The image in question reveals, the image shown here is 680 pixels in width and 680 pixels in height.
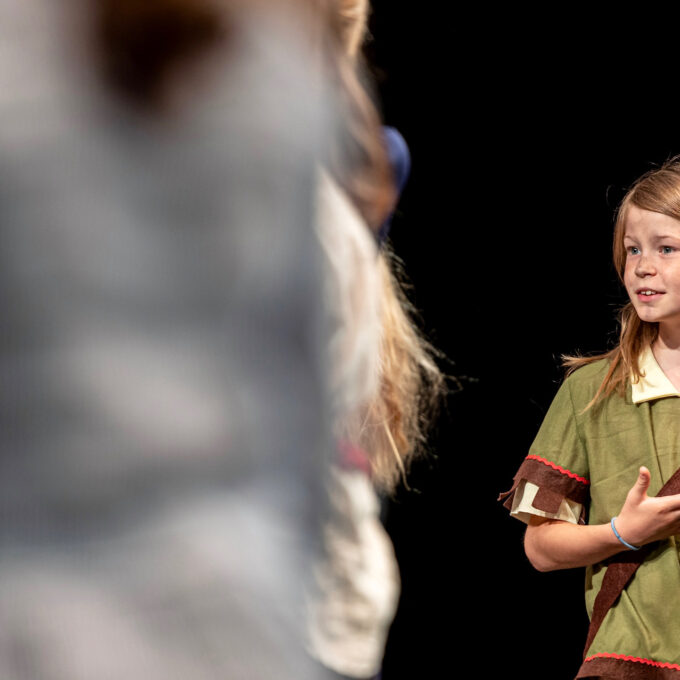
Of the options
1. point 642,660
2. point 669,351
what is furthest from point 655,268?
point 642,660

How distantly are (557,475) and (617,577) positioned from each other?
16 centimetres

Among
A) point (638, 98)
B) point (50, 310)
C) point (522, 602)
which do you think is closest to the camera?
point (50, 310)

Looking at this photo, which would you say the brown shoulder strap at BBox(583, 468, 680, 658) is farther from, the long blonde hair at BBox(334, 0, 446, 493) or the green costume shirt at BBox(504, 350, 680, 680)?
the long blonde hair at BBox(334, 0, 446, 493)

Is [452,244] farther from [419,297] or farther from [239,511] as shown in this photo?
[239,511]

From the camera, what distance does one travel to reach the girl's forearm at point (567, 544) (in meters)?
1.33

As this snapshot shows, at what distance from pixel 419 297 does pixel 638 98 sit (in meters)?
0.70

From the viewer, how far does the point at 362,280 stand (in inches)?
17.7

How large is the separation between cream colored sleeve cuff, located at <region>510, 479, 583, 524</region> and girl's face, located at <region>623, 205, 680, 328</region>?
0.29m

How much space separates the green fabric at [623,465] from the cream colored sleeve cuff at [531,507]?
0.08ft

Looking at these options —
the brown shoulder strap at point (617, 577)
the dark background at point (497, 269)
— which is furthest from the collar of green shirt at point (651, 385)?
the dark background at point (497, 269)

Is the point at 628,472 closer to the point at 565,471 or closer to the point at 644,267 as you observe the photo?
the point at 565,471

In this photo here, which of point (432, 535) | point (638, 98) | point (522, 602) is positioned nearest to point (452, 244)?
point (638, 98)

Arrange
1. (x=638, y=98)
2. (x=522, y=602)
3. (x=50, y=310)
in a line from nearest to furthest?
(x=50, y=310)
(x=638, y=98)
(x=522, y=602)

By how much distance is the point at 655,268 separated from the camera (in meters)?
1.40
